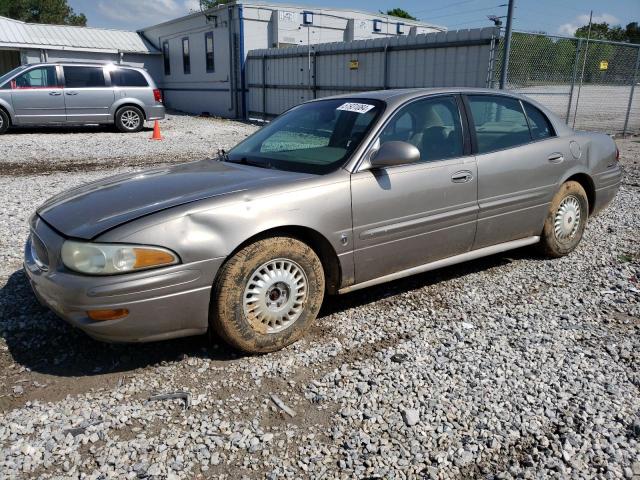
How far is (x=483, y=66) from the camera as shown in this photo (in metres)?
11.6

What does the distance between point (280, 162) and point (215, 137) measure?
12167mm

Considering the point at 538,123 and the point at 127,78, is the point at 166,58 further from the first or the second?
the point at 538,123

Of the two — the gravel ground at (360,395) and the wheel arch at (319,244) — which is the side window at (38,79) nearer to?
the gravel ground at (360,395)

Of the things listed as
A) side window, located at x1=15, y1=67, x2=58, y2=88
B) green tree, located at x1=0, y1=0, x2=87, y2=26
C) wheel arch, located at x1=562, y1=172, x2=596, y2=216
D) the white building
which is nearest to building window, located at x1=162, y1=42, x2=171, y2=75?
the white building

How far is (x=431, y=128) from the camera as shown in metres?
4.01

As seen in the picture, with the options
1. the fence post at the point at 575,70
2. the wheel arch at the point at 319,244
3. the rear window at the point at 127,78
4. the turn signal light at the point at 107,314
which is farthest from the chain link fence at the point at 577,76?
the turn signal light at the point at 107,314

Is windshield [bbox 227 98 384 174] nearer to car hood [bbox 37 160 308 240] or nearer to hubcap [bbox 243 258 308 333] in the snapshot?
car hood [bbox 37 160 308 240]

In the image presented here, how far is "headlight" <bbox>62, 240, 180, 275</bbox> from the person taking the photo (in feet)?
9.21

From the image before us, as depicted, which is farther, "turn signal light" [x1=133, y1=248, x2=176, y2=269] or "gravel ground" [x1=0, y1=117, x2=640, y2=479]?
"turn signal light" [x1=133, y1=248, x2=176, y2=269]

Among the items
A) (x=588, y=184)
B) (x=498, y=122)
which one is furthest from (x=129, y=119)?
(x=588, y=184)

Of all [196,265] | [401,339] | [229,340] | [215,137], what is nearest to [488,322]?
[401,339]

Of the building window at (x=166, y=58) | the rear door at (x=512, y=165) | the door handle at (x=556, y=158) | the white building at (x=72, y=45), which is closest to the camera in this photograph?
the rear door at (x=512, y=165)

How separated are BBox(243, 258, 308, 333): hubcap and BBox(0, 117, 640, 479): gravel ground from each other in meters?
0.22

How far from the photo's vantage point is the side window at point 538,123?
467cm
